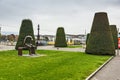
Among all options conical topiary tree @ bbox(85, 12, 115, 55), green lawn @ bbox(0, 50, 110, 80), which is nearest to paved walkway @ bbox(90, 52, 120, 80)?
green lawn @ bbox(0, 50, 110, 80)

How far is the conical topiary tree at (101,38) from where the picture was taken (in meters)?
26.8

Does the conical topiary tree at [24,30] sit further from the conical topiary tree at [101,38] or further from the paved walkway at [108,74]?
the paved walkway at [108,74]

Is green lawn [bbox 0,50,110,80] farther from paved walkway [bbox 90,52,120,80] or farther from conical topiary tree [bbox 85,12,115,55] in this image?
conical topiary tree [bbox 85,12,115,55]

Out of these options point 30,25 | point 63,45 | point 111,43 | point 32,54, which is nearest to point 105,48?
point 111,43

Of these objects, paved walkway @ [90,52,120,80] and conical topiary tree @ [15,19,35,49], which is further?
conical topiary tree @ [15,19,35,49]

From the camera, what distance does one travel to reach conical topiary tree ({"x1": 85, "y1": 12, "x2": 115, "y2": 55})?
88.1 feet

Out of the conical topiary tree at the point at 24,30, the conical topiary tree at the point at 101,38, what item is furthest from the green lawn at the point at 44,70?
the conical topiary tree at the point at 24,30

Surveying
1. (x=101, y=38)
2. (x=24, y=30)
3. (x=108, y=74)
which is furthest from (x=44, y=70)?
(x=24, y=30)

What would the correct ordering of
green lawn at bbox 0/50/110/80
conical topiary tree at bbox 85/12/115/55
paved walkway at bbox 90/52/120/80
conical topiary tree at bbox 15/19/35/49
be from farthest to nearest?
conical topiary tree at bbox 15/19/35/49
conical topiary tree at bbox 85/12/115/55
paved walkway at bbox 90/52/120/80
green lawn at bbox 0/50/110/80

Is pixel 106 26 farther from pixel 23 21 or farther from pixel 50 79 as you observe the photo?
pixel 50 79

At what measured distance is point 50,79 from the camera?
1023 centimetres

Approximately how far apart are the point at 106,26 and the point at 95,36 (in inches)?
71.3

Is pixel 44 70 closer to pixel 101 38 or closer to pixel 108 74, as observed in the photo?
pixel 108 74

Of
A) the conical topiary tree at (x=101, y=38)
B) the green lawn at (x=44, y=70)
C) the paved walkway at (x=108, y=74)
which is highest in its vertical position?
the conical topiary tree at (x=101, y=38)
